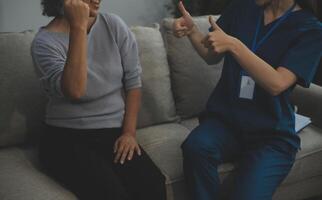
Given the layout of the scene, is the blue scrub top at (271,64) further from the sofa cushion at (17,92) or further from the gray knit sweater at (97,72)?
the sofa cushion at (17,92)

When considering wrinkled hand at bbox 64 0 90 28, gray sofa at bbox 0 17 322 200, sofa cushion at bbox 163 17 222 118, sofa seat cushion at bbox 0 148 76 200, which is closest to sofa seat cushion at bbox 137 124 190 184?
gray sofa at bbox 0 17 322 200

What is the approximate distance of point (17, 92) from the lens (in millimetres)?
1584

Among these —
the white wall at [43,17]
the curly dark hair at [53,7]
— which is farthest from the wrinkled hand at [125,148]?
the white wall at [43,17]

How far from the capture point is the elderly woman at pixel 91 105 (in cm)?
124

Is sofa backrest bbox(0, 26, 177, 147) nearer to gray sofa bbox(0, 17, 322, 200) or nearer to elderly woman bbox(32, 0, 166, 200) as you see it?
gray sofa bbox(0, 17, 322, 200)

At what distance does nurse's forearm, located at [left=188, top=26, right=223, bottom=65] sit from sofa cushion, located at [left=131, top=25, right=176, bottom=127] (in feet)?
0.94

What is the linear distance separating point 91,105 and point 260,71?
593mm

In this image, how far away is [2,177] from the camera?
135 cm

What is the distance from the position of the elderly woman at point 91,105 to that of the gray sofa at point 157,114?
0.09m

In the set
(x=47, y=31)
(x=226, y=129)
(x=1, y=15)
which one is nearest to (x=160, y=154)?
(x=226, y=129)

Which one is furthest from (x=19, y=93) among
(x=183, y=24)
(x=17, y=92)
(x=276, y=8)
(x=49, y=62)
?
(x=276, y=8)

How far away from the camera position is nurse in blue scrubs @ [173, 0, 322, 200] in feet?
4.36

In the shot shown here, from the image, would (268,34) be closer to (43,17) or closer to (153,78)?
(153,78)

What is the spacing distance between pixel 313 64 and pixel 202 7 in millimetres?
1754
